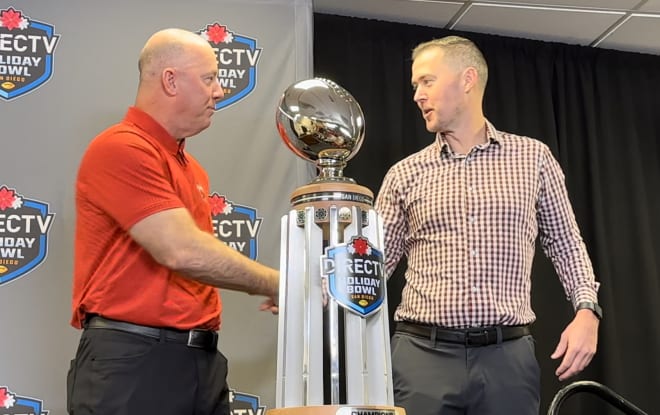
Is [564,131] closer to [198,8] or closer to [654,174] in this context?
[654,174]

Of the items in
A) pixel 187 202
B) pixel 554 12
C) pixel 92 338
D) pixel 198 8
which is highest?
pixel 554 12

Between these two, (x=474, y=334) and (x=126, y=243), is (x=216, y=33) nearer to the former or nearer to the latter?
(x=126, y=243)

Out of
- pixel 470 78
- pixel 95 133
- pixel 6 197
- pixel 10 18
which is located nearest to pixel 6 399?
pixel 6 197

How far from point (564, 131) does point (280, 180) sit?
1.56 m

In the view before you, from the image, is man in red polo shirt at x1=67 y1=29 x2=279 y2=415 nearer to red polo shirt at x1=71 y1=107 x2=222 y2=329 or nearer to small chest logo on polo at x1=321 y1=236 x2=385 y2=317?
red polo shirt at x1=71 y1=107 x2=222 y2=329

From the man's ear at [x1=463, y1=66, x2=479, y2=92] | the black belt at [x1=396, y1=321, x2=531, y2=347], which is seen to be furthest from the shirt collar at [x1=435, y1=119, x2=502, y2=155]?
the black belt at [x1=396, y1=321, x2=531, y2=347]

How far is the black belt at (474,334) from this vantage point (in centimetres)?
199

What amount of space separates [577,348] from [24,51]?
6.43ft

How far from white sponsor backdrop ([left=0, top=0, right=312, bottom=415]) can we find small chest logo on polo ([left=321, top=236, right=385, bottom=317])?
1.34 metres

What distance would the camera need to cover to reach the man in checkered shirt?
77.1 inches

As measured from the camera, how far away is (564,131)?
3.56 metres

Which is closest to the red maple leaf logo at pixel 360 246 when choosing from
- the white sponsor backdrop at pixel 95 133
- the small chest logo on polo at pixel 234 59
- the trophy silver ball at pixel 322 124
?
the trophy silver ball at pixel 322 124

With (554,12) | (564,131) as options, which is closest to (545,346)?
(564,131)

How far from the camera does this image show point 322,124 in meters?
1.33
